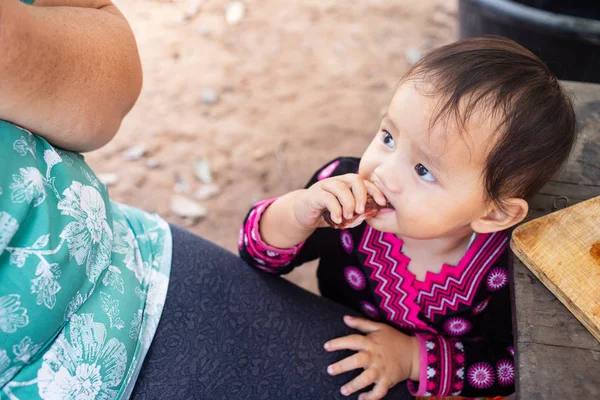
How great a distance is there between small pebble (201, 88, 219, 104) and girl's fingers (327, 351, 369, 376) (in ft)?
8.12

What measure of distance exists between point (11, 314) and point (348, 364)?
71cm

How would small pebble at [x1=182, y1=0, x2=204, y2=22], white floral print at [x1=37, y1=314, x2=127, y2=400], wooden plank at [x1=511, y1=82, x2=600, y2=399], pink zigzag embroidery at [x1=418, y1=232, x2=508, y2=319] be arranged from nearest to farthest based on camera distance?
wooden plank at [x1=511, y1=82, x2=600, y2=399] < white floral print at [x1=37, y1=314, x2=127, y2=400] < pink zigzag embroidery at [x1=418, y1=232, x2=508, y2=319] < small pebble at [x1=182, y1=0, x2=204, y2=22]

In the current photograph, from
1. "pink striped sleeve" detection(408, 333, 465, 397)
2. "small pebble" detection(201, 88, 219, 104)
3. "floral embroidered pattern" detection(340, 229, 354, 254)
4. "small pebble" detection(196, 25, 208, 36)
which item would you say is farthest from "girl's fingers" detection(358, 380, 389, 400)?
"small pebble" detection(196, 25, 208, 36)

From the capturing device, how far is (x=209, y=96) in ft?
11.5

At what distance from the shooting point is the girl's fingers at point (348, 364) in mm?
1308

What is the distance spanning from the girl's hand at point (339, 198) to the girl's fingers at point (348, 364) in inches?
12.7

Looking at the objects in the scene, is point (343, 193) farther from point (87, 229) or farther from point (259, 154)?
point (259, 154)

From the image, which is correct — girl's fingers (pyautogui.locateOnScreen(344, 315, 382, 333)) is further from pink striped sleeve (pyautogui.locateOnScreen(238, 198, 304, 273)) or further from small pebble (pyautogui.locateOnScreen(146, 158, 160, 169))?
small pebble (pyautogui.locateOnScreen(146, 158, 160, 169))

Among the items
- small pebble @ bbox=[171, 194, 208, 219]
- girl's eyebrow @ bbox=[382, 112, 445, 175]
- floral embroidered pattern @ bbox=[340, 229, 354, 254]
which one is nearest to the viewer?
girl's eyebrow @ bbox=[382, 112, 445, 175]

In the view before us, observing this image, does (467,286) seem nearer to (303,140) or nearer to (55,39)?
(55,39)

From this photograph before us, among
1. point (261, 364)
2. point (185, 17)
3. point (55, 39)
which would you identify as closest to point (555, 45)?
point (261, 364)

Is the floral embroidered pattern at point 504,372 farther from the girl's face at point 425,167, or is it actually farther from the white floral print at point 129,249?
the white floral print at point 129,249

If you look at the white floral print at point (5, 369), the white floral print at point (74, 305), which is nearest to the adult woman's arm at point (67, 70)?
the white floral print at point (74, 305)

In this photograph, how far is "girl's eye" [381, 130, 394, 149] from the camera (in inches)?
48.4
